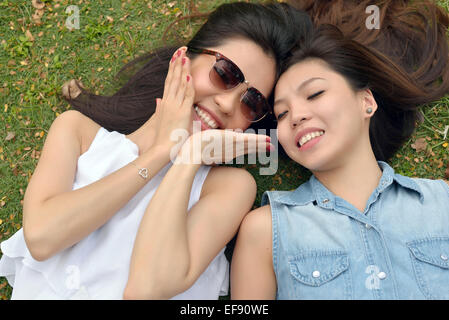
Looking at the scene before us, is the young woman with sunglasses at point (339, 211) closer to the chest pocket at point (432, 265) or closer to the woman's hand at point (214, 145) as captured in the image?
the chest pocket at point (432, 265)

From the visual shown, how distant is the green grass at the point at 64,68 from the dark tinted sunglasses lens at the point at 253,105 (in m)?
1.06

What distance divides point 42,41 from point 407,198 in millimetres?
4448

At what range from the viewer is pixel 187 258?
2.93m

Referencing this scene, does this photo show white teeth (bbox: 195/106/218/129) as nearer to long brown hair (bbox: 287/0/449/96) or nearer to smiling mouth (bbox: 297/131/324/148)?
smiling mouth (bbox: 297/131/324/148)

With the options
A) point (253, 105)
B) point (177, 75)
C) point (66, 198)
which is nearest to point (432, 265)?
point (253, 105)

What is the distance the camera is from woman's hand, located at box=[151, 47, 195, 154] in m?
3.26

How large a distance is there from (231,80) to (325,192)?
1303mm

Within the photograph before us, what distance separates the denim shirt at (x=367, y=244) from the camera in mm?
3066

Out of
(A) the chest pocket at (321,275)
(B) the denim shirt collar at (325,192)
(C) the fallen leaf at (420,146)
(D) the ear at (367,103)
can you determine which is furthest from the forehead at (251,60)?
(C) the fallen leaf at (420,146)

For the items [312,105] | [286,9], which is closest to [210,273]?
[312,105]

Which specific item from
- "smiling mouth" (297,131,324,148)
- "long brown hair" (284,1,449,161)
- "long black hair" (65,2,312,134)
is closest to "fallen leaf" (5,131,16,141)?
"long black hair" (65,2,312,134)

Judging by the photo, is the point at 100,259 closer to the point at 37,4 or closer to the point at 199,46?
the point at 199,46

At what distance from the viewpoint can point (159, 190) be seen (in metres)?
3.10
